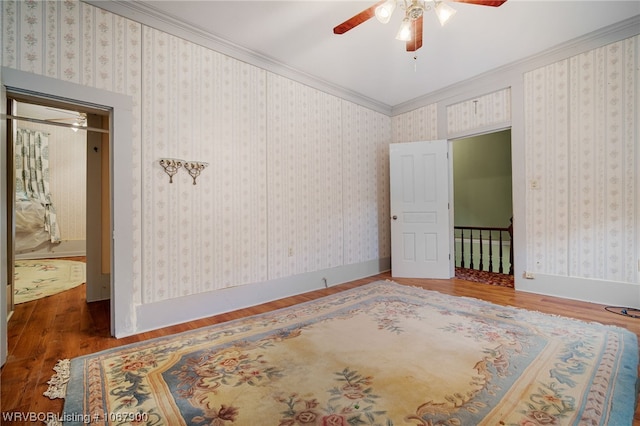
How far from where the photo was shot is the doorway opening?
20.0 ft

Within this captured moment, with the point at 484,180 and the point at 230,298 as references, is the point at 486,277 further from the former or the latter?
the point at 230,298

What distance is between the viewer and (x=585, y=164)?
3018 mm

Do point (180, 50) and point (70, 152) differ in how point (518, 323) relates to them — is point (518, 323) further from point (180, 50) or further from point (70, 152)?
point (70, 152)

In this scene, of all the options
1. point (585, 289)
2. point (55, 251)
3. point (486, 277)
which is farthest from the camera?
point (55, 251)

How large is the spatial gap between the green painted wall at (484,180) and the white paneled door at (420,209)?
2.36 m

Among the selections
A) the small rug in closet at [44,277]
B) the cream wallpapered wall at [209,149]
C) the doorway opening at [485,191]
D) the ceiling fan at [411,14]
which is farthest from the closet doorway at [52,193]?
the doorway opening at [485,191]

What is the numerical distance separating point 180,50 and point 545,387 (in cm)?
373

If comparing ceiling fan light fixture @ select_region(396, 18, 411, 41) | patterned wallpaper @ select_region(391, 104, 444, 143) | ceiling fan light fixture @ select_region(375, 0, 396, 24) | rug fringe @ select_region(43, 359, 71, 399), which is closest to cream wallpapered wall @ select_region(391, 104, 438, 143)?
patterned wallpaper @ select_region(391, 104, 444, 143)

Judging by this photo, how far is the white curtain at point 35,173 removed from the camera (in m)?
5.82

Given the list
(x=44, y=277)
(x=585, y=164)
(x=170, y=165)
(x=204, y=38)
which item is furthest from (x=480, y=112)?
(x=44, y=277)

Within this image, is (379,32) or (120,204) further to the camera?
(379,32)

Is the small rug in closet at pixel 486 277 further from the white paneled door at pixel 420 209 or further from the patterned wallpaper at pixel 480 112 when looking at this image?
the patterned wallpaper at pixel 480 112

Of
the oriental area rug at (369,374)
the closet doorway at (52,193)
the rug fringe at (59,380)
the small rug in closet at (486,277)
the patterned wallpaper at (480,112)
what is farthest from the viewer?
the closet doorway at (52,193)

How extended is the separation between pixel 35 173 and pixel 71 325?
5531 mm
